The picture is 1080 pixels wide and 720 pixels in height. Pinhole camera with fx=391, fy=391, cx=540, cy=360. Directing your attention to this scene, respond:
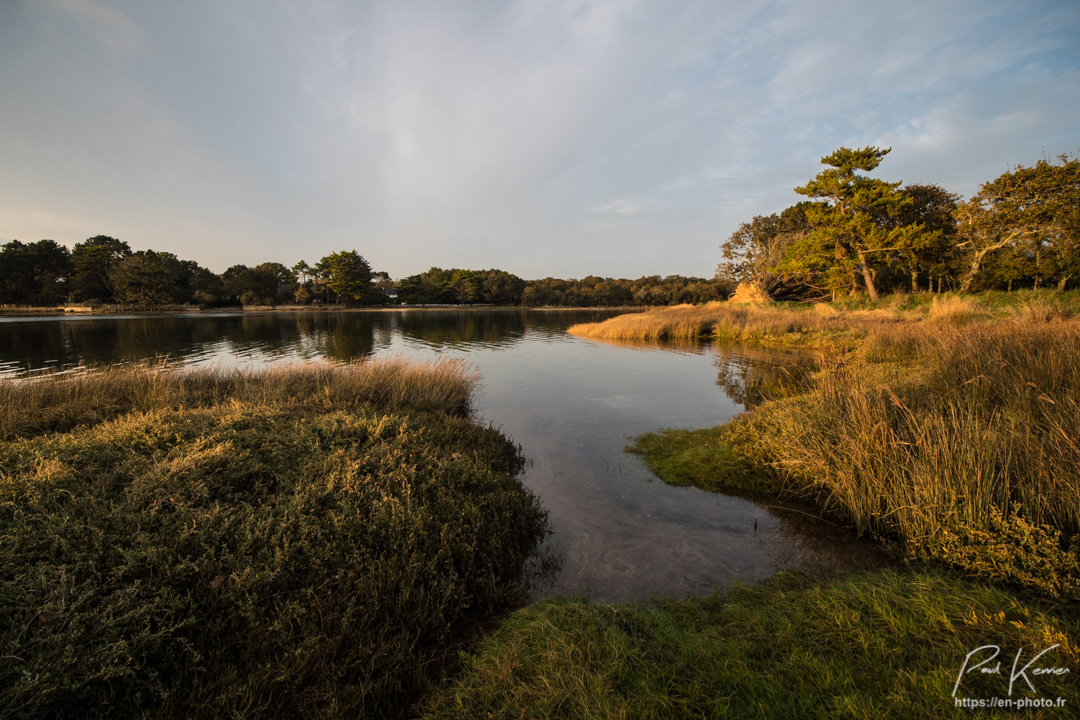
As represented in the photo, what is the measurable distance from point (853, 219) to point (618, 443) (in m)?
31.0

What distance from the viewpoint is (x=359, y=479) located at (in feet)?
14.3

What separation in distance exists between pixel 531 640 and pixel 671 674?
0.98 meters

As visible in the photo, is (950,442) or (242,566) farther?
(950,442)

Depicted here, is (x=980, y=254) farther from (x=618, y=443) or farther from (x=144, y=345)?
(x=144, y=345)

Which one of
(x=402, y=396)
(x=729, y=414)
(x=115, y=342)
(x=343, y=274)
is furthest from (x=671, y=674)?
(x=343, y=274)

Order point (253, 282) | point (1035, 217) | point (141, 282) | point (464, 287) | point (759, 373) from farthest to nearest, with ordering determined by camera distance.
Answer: point (464, 287) < point (253, 282) < point (141, 282) < point (1035, 217) < point (759, 373)

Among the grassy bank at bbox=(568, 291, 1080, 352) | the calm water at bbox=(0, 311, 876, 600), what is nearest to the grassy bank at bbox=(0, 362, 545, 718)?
the calm water at bbox=(0, 311, 876, 600)

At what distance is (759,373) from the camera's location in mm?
14906

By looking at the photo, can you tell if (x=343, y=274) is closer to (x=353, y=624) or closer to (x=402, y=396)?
(x=402, y=396)

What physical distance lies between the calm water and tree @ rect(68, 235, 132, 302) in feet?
175

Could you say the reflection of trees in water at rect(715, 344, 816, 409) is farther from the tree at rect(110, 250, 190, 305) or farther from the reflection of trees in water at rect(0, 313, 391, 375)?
the tree at rect(110, 250, 190, 305)

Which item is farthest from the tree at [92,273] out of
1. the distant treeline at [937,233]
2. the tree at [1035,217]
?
the tree at [1035,217]
